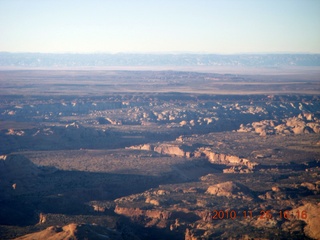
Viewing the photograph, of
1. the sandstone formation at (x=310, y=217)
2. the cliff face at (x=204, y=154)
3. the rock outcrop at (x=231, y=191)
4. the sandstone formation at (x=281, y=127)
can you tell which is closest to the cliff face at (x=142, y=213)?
the rock outcrop at (x=231, y=191)

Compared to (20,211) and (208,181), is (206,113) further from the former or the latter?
(20,211)

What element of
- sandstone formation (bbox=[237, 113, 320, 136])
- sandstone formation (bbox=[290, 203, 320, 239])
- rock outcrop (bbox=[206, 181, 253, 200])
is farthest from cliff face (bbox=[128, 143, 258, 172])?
sandstone formation (bbox=[237, 113, 320, 136])

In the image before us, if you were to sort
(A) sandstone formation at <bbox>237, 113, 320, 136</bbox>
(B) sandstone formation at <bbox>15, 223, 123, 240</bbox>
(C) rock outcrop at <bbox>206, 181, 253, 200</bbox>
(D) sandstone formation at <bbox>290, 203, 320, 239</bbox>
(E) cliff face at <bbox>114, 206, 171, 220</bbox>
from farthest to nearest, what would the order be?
(A) sandstone formation at <bbox>237, 113, 320, 136</bbox>
(C) rock outcrop at <bbox>206, 181, 253, 200</bbox>
(E) cliff face at <bbox>114, 206, 171, 220</bbox>
(D) sandstone formation at <bbox>290, 203, 320, 239</bbox>
(B) sandstone formation at <bbox>15, 223, 123, 240</bbox>

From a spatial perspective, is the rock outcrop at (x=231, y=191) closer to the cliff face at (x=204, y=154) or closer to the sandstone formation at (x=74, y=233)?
the cliff face at (x=204, y=154)

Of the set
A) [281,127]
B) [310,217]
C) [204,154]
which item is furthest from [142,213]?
[281,127]

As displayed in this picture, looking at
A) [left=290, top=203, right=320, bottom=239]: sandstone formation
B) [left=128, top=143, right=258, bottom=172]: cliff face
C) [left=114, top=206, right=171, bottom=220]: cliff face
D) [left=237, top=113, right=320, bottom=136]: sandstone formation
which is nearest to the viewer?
[left=290, top=203, right=320, bottom=239]: sandstone formation

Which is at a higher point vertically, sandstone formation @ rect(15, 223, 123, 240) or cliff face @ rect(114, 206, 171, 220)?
sandstone formation @ rect(15, 223, 123, 240)

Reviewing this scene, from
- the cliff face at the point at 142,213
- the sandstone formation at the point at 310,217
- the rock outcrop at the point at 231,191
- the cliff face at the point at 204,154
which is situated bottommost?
the cliff face at the point at 204,154

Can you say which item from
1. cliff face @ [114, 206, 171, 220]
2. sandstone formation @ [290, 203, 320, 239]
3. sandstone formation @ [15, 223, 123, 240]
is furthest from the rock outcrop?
sandstone formation @ [15, 223, 123, 240]

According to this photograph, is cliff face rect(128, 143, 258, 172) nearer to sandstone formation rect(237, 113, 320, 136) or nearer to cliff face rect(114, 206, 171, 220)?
cliff face rect(114, 206, 171, 220)

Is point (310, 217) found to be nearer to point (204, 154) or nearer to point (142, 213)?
point (142, 213)

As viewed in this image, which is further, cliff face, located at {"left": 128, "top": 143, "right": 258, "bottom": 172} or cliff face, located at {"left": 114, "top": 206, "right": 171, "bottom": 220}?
cliff face, located at {"left": 128, "top": 143, "right": 258, "bottom": 172}

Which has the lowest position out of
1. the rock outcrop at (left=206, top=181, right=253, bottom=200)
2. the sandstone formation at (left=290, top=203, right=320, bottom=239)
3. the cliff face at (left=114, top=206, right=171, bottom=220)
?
the cliff face at (left=114, top=206, right=171, bottom=220)
